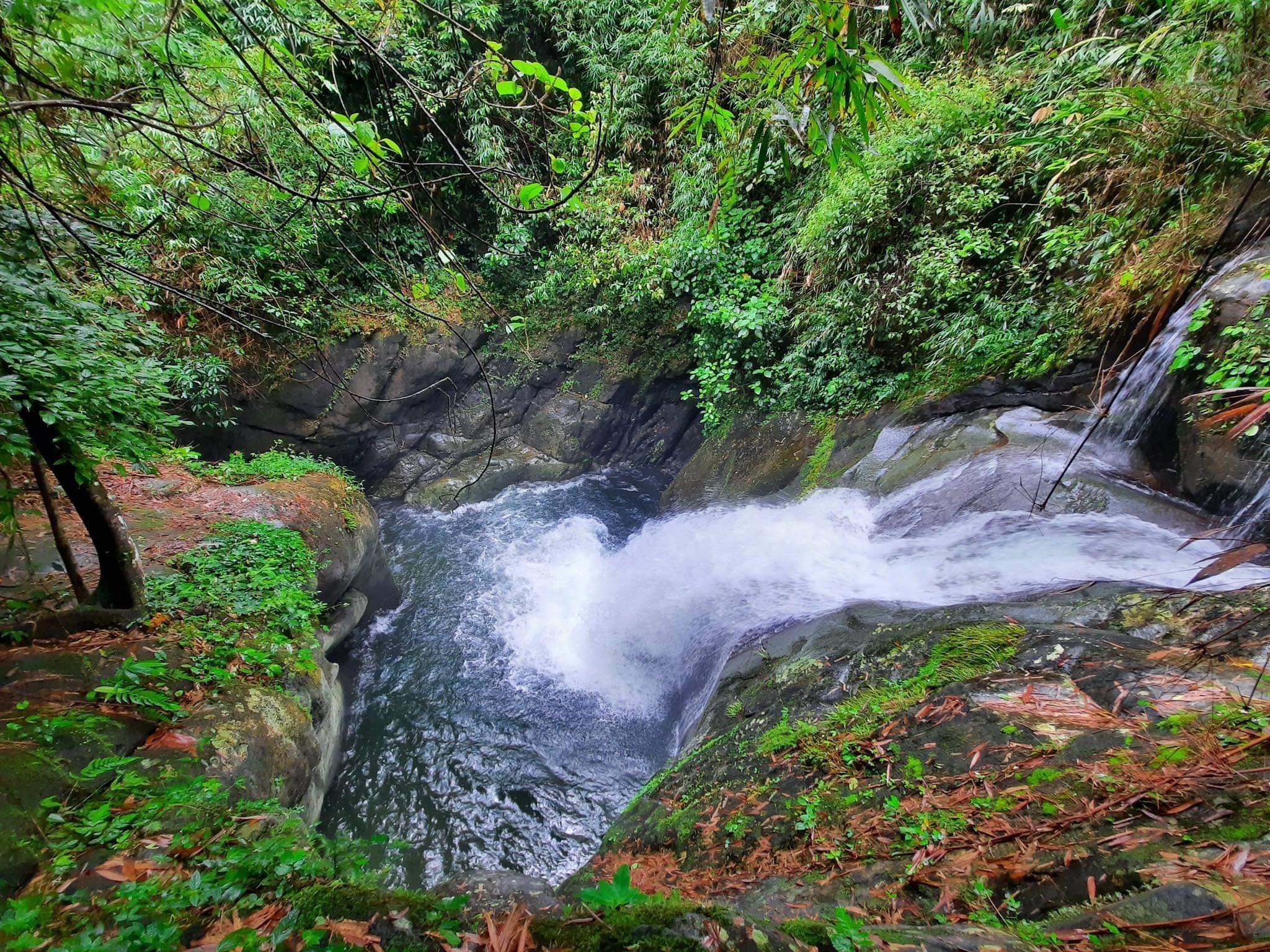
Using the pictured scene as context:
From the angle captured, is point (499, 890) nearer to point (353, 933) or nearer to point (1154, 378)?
point (353, 933)

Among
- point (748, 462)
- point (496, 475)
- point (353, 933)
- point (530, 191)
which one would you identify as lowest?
point (353, 933)

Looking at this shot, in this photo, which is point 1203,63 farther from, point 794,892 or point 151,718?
point 151,718

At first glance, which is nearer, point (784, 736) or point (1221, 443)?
point (784, 736)

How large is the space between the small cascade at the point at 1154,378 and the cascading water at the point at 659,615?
0.23 meters

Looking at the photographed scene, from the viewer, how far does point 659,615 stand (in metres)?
5.88

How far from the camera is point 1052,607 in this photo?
3.39 meters

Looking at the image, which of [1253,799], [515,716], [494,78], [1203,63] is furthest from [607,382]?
[1253,799]

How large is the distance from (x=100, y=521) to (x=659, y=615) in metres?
4.62

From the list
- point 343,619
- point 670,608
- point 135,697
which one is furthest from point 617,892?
point 343,619

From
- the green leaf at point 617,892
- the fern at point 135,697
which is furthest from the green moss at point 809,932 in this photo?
the fern at point 135,697

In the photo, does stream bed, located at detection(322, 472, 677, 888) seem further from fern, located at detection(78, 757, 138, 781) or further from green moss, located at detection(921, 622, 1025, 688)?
green moss, located at detection(921, 622, 1025, 688)

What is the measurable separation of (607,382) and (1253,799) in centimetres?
959

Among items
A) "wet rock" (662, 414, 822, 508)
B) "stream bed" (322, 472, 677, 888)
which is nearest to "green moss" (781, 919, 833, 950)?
"stream bed" (322, 472, 677, 888)

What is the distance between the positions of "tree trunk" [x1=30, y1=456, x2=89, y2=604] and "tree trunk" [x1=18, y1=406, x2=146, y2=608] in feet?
0.25
